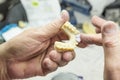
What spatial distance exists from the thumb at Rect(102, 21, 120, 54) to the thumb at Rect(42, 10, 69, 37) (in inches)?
9.6

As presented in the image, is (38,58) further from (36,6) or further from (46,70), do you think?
(36,6)

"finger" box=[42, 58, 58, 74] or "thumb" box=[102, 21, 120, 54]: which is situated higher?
"thumb" box=[102, 21, 120, 54]

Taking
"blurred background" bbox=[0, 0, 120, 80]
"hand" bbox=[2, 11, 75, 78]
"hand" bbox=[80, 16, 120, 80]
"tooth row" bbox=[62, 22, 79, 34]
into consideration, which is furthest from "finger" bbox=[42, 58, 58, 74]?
"blurred background" bbox=[0, 0, 120, 80]

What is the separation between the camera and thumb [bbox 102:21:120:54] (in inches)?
25.3

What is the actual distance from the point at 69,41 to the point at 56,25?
79 millimetres

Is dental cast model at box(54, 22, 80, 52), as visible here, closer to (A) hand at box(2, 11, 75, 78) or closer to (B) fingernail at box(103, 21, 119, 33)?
(A) hand at box(2, 11, 75, 78)

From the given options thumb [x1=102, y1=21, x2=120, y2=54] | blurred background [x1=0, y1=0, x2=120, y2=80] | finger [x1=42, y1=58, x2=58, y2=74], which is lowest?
finger [x1=42, y1=58, x2=58, y2=74]

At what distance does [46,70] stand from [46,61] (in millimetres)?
75

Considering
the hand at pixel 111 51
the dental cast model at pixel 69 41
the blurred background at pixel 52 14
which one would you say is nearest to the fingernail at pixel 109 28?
the hand at pixel 111 51

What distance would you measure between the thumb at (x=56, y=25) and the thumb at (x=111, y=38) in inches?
9.6

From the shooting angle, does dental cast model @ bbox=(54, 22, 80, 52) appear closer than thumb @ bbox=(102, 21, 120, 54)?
No

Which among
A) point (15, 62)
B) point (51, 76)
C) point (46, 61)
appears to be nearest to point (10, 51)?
point (15, 62)

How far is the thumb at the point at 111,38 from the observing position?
0.64 m

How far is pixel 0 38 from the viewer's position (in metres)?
1.40
